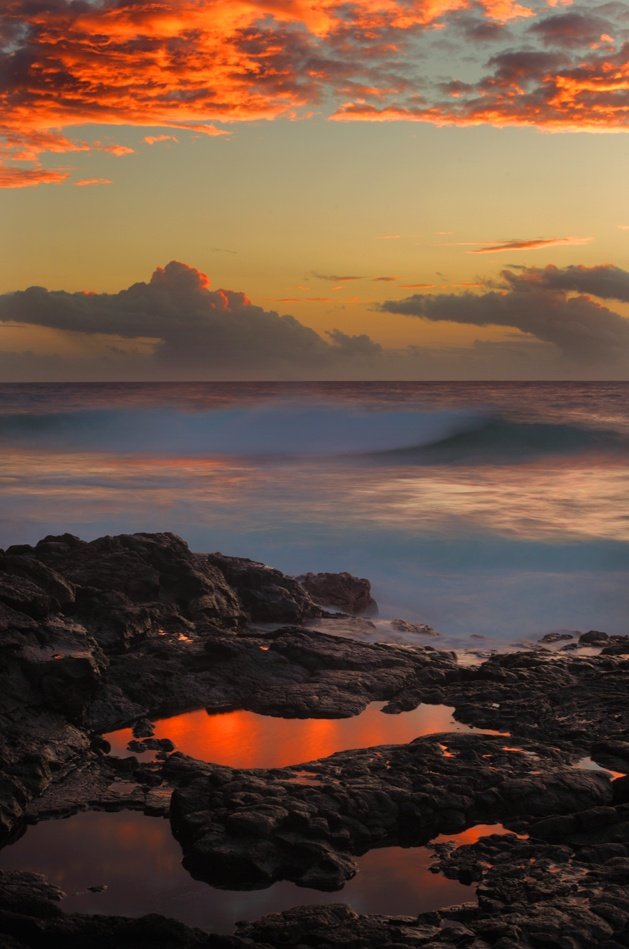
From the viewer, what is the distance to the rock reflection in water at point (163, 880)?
198 inches

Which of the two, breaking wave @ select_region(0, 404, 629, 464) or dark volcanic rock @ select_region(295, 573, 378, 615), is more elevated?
breaking wave @ select_region(0, 404, 629, 464)

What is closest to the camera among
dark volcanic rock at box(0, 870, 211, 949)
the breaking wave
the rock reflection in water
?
dark volcanic rock at box(0, 870, 211, 949)

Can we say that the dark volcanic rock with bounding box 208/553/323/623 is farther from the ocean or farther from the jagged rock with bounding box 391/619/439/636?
the ocean

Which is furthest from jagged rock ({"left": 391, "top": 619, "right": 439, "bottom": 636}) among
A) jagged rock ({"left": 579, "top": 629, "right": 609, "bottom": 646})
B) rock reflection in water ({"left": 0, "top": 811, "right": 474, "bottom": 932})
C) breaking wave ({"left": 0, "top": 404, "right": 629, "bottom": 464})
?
breaking wave ({"left": 0, "top": 404, "right": 629, "bottom": 464})

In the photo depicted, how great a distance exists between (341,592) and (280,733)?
504 cm

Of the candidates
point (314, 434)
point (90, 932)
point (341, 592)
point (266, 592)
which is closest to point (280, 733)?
point (90, 932)

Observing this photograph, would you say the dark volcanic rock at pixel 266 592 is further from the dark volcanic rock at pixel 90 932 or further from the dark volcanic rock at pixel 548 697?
the dark volcanic rock at pixel 90 932

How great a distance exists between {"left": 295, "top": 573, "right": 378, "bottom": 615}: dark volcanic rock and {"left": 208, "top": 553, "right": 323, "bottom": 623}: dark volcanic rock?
0.68 metres

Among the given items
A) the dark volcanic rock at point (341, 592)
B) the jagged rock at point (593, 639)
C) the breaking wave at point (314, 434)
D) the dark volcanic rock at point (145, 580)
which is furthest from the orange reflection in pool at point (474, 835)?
the breaking wave at point (314, 434)

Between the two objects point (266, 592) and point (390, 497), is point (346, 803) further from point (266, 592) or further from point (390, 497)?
point (390, 497)

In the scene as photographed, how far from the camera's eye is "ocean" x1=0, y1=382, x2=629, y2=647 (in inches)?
565

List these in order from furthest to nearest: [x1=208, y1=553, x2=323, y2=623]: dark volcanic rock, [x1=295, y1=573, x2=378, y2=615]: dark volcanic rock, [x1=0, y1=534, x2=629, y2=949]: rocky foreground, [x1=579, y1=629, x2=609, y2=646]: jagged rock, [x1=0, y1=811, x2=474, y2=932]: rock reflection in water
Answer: [x1=295, y1=573, x2=378, y2=615]: dark volcanic rock → [x1=208, y1=553, x2=323, y2=623]: dark volcanic rock → [x1=579, y1=629, x2=609, y2=646]: jagged rock → [x1=0, y1=811, x2=474, y2=932]: rock reflection in water → [x1=0, y1=534, x2=629, y2=949]: rocky foreground

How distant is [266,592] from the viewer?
11281 mm

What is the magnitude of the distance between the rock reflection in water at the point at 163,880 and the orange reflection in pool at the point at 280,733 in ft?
4.14
